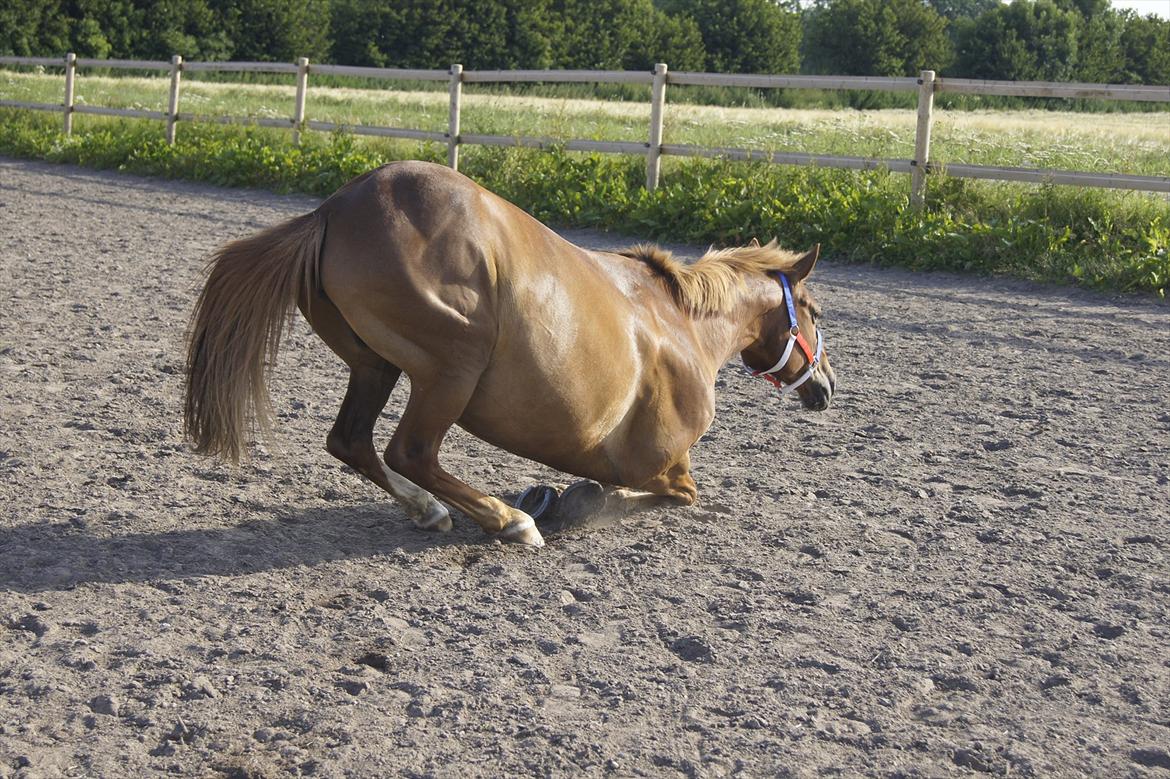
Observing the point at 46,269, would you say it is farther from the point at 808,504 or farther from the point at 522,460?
the point at 808,504

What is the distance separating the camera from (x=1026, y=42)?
5200cm

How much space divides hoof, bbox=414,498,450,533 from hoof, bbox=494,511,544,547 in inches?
7.2

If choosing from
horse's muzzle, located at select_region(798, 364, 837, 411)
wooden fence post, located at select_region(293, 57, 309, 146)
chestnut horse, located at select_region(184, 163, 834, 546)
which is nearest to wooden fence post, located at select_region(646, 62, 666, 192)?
wooden fence post, located at select_region(293, 57, 309, 146)

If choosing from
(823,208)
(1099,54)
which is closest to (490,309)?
(823,208)

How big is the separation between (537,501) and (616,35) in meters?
52.7

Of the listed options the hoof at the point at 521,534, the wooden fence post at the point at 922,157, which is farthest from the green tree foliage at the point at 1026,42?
the hoof at the point at 521,534

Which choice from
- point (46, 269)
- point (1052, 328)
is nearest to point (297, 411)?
point (46, 269)

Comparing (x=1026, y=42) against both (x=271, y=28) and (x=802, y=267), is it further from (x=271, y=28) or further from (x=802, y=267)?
(x=802, y=267)

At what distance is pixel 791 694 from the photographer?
9.66 ft

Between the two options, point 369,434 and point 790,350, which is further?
point 790,350

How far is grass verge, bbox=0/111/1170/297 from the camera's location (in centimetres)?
926

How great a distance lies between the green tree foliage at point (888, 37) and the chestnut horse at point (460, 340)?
181ft

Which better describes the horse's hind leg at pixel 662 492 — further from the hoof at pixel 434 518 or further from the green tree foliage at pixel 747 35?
the green tree foliage at pixel 747 35

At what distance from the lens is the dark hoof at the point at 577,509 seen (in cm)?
421
